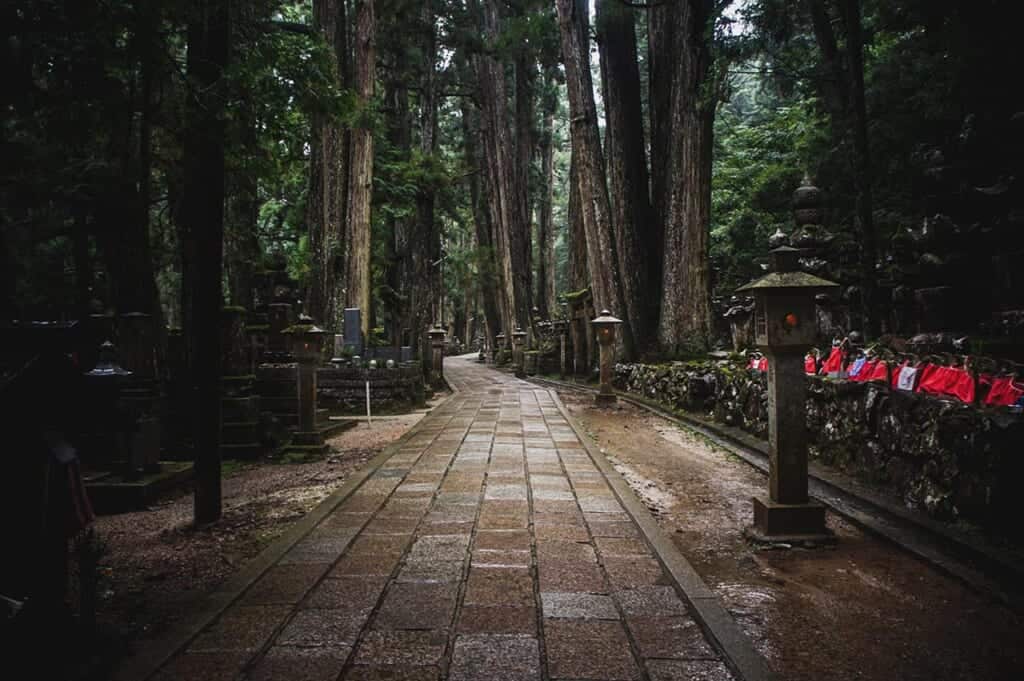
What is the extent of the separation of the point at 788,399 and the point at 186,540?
4081 mm

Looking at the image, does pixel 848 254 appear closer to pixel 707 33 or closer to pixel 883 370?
pixel 707 33

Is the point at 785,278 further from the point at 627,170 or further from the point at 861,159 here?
the point at 627,170

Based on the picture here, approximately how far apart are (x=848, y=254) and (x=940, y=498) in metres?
8.12

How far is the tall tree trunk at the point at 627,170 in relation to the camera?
1334cm

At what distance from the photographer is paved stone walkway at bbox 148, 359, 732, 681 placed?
7.51 ft

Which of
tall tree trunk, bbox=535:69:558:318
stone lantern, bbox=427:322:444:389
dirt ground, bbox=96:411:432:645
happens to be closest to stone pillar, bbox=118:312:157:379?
dirt ground, bbox=96:411:432:645

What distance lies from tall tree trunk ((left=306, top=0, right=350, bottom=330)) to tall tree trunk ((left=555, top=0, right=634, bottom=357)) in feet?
16.9

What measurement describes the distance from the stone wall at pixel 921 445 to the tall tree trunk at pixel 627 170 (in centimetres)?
651

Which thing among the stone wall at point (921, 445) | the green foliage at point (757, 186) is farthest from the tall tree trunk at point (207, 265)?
the green foliage at point (757, 186)

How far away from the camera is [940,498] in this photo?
12.3 feet

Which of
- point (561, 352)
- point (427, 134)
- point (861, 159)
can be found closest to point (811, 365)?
point (861, 159)

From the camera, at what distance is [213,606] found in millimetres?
2811

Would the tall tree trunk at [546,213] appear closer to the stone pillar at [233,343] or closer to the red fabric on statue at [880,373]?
the stone pillar at [233,343]

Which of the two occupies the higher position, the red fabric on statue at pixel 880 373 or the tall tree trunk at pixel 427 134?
the tall tree trunk at pixel 427 134
